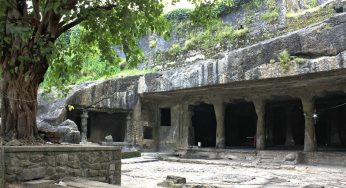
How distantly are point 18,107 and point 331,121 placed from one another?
693 inches

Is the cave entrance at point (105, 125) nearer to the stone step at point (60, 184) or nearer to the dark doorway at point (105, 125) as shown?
the dark doorway at point (105, 125)

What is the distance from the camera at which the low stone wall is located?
6.05 m

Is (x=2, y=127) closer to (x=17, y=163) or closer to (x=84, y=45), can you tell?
(x=17, y=163)

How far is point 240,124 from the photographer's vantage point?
942 inches

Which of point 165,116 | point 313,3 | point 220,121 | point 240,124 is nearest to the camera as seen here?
point 220,121

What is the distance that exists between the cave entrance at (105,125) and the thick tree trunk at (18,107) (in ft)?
49.7

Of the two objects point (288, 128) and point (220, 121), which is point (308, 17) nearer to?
point (220, 121)

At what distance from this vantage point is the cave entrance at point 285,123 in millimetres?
20828

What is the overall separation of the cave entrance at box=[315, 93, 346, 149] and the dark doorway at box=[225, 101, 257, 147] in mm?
4012

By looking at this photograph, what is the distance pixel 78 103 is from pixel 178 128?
18.7ft

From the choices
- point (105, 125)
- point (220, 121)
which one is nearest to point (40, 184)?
point (220, 121)

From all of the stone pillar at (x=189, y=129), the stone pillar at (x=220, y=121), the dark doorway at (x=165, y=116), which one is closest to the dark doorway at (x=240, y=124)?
the stone pillar at (x=189, y=129)

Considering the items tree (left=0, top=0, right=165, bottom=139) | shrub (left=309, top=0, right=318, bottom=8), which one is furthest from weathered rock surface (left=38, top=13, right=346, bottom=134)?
shrub (left=309, top=0, right=318, bottom=8)

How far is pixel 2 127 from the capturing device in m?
7.16
